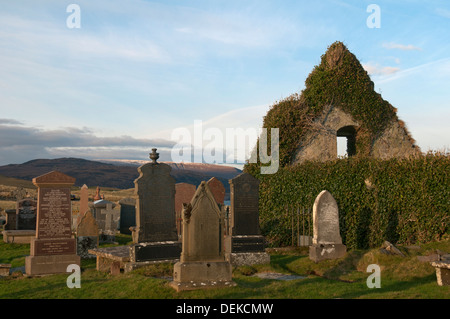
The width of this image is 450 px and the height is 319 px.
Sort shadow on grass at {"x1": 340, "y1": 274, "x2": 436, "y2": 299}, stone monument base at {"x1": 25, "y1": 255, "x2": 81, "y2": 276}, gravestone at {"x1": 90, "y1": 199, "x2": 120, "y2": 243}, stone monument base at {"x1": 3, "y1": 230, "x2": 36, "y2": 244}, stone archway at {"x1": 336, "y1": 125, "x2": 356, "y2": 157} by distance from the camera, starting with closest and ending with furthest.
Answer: shadow on grass at {"x1": 340, "y1": 274, "x2": 436, "y2": 299} → stone monument base at {"x1": 25, "y1": 255, "x2": 81, "y2": 276} → stone monument base at {"x1": 3, "y1": 230, "x2": 36, "y2": 244} → gravestone at {"x1": 90, "y1": 199, "x2": 120, "y2": 243} → stone archway at {"x1": 336, "y1": 125, "x2": 356, "y2": 157}

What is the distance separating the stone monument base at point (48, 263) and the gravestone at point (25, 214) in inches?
321

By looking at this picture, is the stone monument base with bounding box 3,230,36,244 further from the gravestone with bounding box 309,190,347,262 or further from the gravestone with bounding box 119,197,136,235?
the gravestone with bounding box 309,190,347,262

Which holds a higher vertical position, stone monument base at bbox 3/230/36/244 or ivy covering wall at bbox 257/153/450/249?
ivy covering wall at bbox 257/153/450/249

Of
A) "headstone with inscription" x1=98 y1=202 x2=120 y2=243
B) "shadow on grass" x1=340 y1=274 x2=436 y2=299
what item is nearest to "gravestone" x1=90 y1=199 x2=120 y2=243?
"headstone with inscription" x1=98 y1=202 x2=120 y2=243

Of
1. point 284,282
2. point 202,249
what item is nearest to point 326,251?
point 284,282

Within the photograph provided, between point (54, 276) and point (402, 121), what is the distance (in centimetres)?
1828

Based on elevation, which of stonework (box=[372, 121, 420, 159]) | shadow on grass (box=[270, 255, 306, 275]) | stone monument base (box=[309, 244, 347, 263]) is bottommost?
shadow on grass (box=[270, 255, 306, 275])

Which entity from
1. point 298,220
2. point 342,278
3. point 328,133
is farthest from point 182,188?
point 342,278

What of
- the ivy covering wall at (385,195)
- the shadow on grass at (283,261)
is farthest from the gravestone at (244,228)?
the ivy covering wall at (385,195)

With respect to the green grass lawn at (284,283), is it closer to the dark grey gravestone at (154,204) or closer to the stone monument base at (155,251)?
the stone monument base at (155,251)

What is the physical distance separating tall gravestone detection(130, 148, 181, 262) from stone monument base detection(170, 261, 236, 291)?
3.15 metres

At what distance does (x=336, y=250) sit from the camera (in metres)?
13.4

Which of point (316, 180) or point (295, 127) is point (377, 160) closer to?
point (316, 180)

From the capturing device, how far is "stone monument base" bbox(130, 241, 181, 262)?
11664 millimetres
